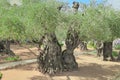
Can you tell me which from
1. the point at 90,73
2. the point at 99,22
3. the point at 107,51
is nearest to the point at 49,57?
the point at 90,73

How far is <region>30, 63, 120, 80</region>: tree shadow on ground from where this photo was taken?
1762 centimetres

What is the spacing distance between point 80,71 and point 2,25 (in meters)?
5.84

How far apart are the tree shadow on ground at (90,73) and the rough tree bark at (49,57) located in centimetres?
52

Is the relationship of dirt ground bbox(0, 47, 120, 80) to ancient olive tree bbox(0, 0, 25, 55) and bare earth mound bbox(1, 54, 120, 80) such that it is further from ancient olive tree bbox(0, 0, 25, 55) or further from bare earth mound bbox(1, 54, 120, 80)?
ancient olive tree bbox(0, 0, 25, 55)

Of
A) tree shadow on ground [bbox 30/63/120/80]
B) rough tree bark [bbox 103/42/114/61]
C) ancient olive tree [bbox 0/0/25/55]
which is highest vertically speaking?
ancient olive tree [bbox 0/0/25/55]

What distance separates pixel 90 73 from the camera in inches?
743

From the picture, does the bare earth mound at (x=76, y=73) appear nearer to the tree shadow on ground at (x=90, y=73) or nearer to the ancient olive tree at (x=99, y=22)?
the tree shadow on ground at (x=90, y=73)

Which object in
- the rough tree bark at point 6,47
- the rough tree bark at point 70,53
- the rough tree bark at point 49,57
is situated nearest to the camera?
the rough tree bark at point 49,57

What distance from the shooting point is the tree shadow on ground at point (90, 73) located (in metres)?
17.6

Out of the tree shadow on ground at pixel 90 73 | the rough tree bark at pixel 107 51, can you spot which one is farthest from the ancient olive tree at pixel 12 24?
the rough tree bark at pixel 107 51

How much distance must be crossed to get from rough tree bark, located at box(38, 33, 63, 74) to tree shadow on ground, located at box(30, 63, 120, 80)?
0.52m

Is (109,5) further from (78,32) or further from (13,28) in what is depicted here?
(13,28)

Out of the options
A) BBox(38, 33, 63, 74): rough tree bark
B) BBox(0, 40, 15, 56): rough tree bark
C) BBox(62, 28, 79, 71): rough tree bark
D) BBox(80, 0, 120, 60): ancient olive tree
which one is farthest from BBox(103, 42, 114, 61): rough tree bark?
BBox(0, 40, 15, 56): rough tree bark

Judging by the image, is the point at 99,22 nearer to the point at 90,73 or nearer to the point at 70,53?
the point at 70,53
